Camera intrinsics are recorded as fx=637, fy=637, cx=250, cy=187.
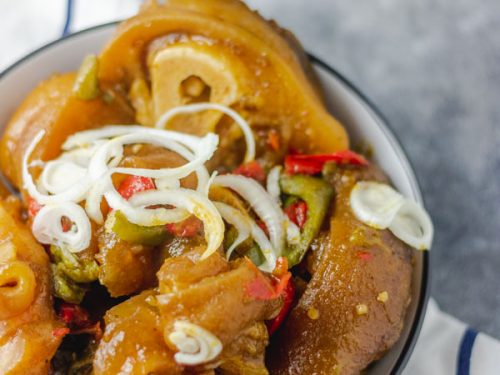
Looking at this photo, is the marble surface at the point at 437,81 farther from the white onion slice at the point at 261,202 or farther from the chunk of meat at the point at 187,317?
the chunk of meat at the point at 187,317

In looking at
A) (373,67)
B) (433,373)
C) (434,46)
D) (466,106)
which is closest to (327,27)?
(373,67)

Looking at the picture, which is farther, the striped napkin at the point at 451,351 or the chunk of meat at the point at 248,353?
the striped napkin at the point at 451,351

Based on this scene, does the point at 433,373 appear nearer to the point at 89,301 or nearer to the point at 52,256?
the point at 89,301

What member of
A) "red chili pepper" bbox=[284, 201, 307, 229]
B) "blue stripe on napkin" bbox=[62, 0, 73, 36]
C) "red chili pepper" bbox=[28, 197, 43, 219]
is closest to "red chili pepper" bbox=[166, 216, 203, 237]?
"red chili pepper" bbox=[284, 201, 307, 229]

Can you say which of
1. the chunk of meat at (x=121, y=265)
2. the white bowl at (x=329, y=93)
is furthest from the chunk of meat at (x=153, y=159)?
the white bowl at (x=329, y=93)

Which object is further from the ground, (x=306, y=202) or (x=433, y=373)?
(x=306, y=202)

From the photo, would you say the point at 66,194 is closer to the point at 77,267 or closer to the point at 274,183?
the point at 77,267

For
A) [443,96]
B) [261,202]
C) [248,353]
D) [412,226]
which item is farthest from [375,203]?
[443,96]
